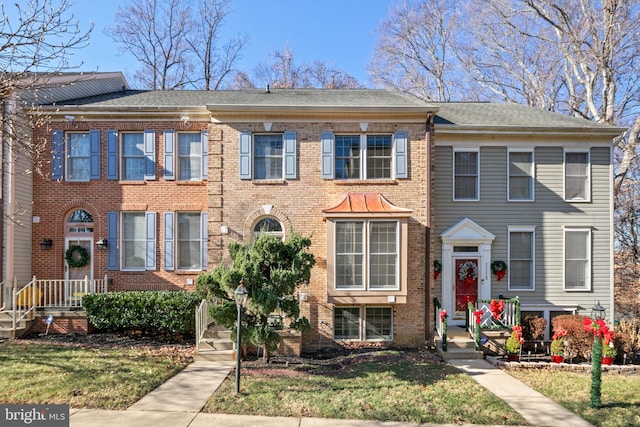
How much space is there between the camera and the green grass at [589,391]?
6.57 meters

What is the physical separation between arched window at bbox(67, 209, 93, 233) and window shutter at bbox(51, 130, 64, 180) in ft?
3.95

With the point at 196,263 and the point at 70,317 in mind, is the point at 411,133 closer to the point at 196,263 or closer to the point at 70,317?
the point at 196,263

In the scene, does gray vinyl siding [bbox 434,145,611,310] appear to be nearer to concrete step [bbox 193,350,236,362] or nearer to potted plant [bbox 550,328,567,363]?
Answer: potted plant [bbox 550,328,567,363]

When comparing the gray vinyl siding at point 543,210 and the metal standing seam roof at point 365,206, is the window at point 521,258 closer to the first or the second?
the gray vinyl siding at point 543,210

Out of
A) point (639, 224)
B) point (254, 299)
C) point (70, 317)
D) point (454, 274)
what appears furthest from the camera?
point (639, 224)

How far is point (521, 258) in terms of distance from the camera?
40.2 ft

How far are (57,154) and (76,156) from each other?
523 mm

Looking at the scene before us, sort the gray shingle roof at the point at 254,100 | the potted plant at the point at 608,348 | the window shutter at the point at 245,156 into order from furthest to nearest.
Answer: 1. the window shutter at the point at 245,156
2. the gray shingle roof at the point at 254,100
3. the potted plant at the point at 608,348

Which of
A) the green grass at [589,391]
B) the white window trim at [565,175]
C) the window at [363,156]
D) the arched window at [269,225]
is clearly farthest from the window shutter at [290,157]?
the white window trim at [565,175]

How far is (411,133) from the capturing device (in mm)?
11320

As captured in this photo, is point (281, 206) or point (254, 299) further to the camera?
point (281, 206)

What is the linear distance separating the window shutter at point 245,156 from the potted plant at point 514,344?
327 inches

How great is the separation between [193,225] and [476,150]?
9181mm

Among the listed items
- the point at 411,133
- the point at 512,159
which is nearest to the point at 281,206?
the point at 411,133
